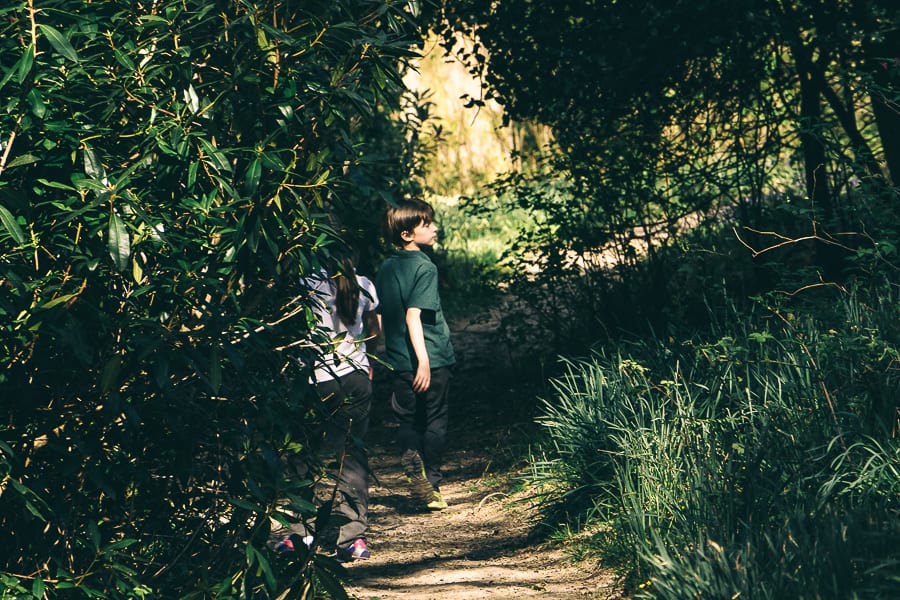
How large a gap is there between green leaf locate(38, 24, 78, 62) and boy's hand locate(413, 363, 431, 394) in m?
3.49

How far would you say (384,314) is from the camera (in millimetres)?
6164

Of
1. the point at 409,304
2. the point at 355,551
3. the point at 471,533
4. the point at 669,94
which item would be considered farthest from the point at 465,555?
the point at 669,94

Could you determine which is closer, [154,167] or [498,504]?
[154,167]

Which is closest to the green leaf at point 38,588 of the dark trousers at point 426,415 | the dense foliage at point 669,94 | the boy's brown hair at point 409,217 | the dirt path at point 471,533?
the dirt path at point 471,533

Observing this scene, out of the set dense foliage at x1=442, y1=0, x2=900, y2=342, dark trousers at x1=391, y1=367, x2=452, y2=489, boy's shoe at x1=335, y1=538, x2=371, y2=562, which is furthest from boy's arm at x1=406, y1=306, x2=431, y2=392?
dense foliage at x1=442, y1=0, x2=900, y2=342

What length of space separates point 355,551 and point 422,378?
109 cm

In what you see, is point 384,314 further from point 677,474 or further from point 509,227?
point 509,227

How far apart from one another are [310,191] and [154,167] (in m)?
0.50

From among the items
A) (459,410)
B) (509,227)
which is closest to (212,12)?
(459,410)

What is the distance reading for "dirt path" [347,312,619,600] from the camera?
4.70 meters

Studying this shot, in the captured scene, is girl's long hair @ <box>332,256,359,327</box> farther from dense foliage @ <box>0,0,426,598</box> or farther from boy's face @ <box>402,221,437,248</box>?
dense foliage @ <box>0,0,426,598</box>

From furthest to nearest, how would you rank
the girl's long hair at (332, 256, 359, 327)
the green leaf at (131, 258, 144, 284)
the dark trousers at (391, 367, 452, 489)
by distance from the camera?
the dark trousers at (391, 367, 452, 489), the girl's long hair at (332, 256, 359, 327), the green leaf at (131, 258, 144, 284)

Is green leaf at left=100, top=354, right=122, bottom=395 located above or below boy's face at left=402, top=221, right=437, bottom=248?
below

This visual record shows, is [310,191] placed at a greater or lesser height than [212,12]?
lesser
